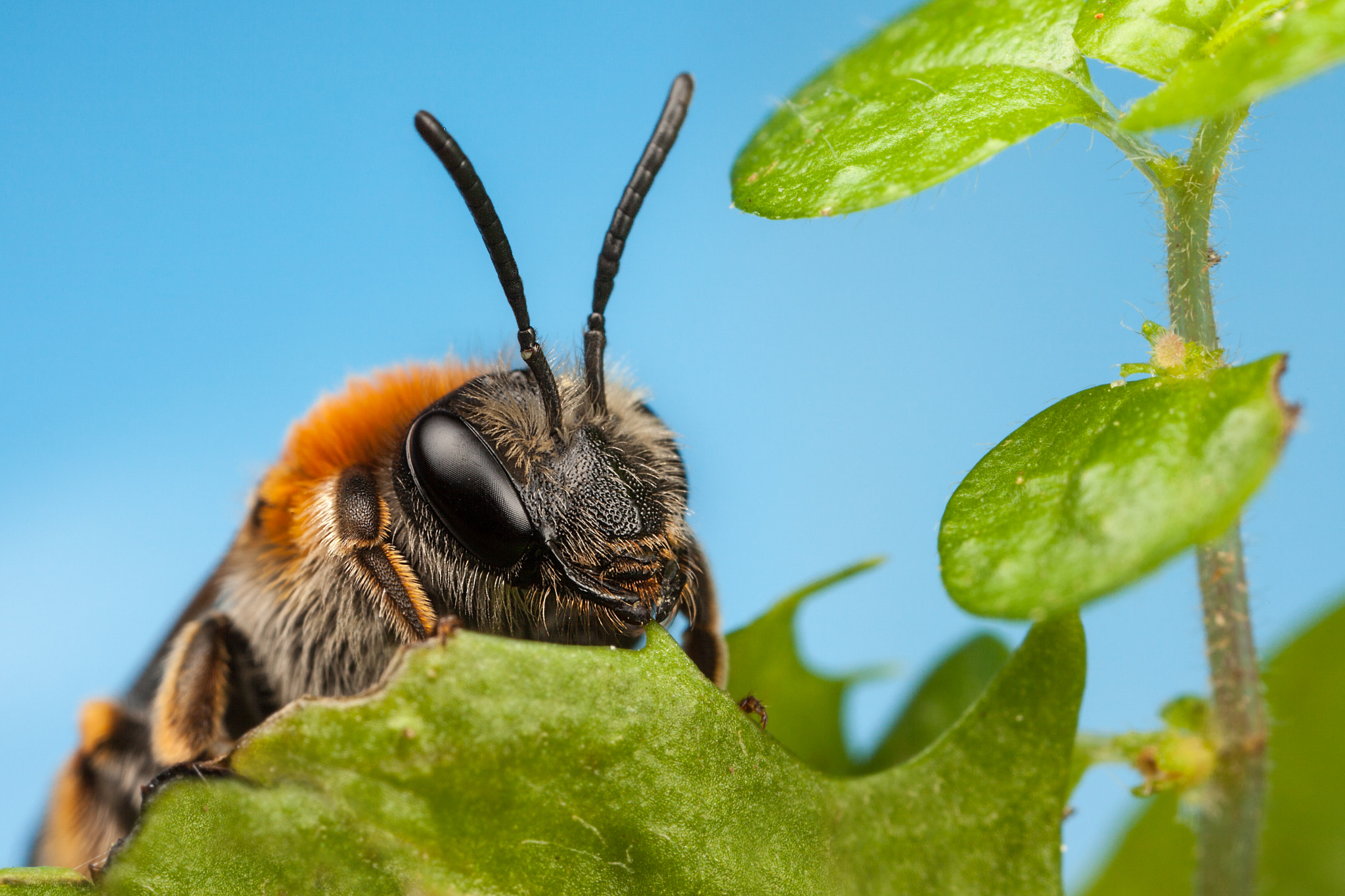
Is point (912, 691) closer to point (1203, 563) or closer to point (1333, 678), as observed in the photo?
point (1333, 678)

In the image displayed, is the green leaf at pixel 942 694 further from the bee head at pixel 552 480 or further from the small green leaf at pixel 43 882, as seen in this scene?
the small green leaf at pixel 43 882

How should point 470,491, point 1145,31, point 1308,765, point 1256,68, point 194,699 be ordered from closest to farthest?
point 1256,68 < point 1145,31 < point 1308,765 < point 470,491 < point 194,699

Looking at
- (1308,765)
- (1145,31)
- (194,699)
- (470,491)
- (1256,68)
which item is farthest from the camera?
(194,699)

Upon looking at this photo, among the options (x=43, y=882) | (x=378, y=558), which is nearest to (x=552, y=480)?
(x=378, y=558)

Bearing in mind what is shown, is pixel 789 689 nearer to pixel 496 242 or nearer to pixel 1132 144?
pixel 496 242

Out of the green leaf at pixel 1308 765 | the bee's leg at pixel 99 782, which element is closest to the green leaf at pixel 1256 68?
the green leaf at pixel 1308 765

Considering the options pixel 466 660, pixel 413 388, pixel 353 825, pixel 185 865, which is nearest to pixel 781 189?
pixel 466 660
